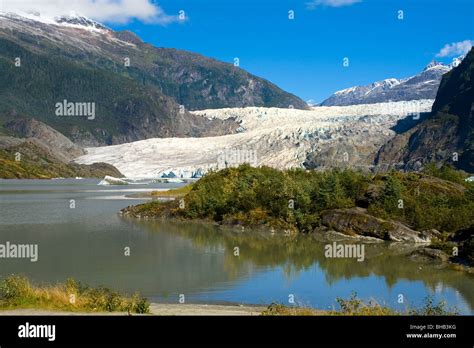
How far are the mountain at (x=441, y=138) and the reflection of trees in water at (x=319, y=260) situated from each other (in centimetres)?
10672

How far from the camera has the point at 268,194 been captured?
4650cm

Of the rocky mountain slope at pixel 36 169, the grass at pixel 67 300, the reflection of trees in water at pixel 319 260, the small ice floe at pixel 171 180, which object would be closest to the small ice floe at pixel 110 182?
the small ice floe at pixel 171 180

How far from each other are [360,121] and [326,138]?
39.8 ft

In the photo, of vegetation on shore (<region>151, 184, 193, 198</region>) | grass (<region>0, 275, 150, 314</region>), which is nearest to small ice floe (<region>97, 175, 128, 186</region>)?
vegetation on shore (<region>151, 184, 193, 198</region>)

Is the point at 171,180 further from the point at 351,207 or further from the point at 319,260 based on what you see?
the point at 319,260

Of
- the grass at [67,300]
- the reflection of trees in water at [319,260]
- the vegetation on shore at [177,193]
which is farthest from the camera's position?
the vegetation on shore at [177,193]

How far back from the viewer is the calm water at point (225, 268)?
21.9 m

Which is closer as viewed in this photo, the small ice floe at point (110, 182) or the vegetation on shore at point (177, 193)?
the vegetation on shore at point (177, 193)

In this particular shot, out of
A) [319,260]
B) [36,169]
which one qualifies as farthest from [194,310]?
[36,169]

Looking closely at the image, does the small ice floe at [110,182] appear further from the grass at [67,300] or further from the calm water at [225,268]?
the grass at [67,300]

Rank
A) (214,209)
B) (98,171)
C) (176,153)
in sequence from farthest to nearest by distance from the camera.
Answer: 1. (98,171)
2. (176,153)
3. (214,209)

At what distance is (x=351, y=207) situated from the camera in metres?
A: 41.4

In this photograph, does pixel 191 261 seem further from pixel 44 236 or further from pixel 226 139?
pixel 226 139
